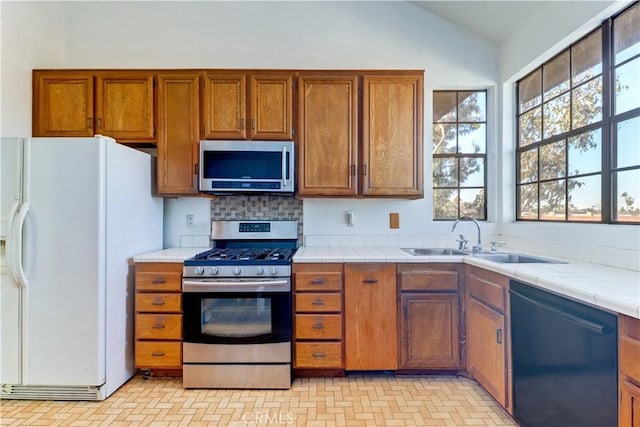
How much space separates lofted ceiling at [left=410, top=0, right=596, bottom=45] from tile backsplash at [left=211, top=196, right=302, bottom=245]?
204cm

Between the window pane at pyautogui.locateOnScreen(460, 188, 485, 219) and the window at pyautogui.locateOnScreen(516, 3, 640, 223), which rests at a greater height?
the window at pyautogui.locateOnScreen(516, 3, 640, 223)

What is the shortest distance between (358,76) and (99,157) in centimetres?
189

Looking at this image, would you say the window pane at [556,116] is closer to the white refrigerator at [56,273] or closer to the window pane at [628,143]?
the window pane at [628,143]

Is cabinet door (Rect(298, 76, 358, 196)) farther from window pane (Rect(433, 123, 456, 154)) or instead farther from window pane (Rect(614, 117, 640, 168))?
window pane (Rect(614, 117, 640, 168))

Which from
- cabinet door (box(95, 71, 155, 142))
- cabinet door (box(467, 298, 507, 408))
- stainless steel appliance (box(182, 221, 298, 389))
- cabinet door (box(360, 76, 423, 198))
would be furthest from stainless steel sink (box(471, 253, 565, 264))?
cabinet door (box(95, 71, 155, 142))

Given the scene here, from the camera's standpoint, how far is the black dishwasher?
1.21 m

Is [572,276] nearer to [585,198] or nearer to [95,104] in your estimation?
[585,198]

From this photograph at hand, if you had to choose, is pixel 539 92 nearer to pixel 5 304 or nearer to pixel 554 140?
pixel 554 140

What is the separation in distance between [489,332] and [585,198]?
106 centimetres

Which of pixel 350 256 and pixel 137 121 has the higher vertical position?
pixel 137 121

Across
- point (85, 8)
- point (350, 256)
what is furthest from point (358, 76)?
point (85, 8)

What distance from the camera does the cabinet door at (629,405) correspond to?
3.57ft

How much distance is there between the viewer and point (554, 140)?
7.91 feet

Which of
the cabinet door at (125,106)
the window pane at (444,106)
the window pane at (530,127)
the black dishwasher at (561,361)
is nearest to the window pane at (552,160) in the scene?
the window pane at (530,127)
